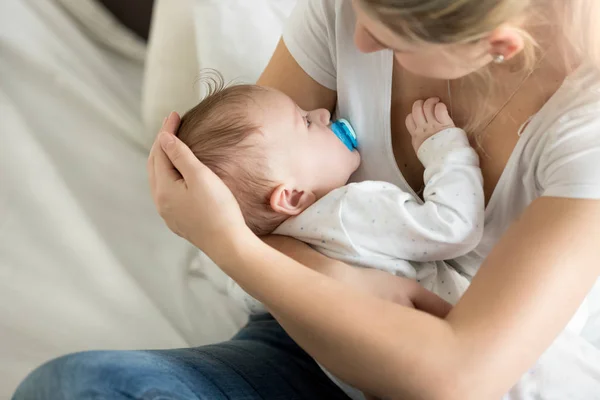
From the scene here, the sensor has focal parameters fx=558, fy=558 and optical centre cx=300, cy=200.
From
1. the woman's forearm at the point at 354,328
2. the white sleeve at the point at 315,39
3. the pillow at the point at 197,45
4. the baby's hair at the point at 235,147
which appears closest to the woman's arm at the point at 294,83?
the white sleeve at the point at 315,39

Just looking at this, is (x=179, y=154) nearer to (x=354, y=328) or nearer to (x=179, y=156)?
(x=179, y=156)

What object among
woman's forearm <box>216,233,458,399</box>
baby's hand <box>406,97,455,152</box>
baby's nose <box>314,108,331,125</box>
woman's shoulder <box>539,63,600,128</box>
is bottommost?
woman's forearm <box>216,233,458,399</box>

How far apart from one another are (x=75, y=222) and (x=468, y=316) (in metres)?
0.90

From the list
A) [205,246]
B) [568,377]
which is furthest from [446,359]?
[205,246]

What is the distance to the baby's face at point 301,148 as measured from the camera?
93 centimetres

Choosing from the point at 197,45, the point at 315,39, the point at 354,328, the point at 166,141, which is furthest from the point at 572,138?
the point at 197,45

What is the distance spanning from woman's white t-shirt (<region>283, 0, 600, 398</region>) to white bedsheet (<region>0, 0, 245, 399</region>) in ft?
1.68

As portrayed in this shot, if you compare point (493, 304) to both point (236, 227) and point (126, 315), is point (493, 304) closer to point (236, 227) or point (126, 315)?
point (236, 227)

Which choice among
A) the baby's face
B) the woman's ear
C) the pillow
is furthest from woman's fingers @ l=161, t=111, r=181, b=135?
the woman's ear

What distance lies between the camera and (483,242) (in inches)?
36.9

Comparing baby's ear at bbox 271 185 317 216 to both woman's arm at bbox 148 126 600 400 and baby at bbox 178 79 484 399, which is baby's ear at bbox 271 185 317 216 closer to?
baby at bbox 178 79 484 399

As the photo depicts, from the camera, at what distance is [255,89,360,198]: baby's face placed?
0.93 m

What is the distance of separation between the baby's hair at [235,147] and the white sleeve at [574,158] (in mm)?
427

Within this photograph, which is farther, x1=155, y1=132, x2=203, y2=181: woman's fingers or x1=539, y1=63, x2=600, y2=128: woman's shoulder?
x1=155, y1=132, x2=203, y2=181: woman's fingers
